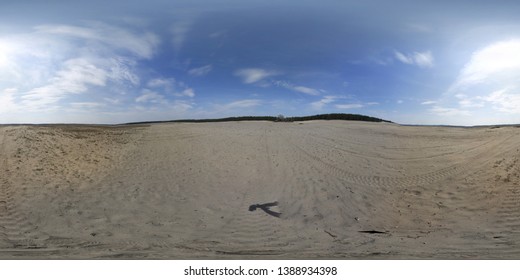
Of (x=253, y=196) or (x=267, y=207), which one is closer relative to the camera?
(x=267, y=207)

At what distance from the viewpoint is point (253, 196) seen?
1105 cm

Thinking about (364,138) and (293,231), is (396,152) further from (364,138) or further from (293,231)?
(293,231)

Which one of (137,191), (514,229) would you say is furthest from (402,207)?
(137,191)

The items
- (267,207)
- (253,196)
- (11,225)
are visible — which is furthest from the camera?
(253,196)

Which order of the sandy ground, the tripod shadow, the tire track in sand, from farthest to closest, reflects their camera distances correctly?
the tripod shadow → the tire track in sand → the sandy ground

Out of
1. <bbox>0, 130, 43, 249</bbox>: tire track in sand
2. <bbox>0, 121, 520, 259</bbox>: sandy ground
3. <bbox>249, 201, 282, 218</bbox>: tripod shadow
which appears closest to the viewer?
<bbox>0, 121, 520, 259</bbox>: sandy ground

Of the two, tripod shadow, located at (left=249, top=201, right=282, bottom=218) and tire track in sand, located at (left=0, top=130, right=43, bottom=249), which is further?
tripod shadow, located at (left=249, top=201, right=282, bottom=218)

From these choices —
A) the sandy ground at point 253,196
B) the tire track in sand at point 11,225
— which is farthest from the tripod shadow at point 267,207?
the tire track in sand at point 11,225

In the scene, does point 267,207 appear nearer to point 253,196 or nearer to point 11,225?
point 253,196

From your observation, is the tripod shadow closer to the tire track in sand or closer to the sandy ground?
the sandy ground


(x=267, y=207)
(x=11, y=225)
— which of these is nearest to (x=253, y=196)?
(x=267, y=207)

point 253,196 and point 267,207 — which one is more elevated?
point 253,196

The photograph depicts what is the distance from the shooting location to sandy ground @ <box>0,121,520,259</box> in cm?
749

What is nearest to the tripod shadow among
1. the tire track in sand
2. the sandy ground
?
the sandy ground
